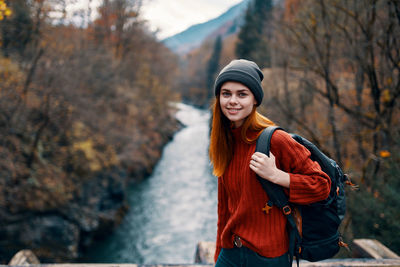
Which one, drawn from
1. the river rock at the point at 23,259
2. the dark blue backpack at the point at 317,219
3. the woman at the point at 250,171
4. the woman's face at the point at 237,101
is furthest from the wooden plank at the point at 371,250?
the river rock at the point at 23,259

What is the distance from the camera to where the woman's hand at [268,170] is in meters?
1.38

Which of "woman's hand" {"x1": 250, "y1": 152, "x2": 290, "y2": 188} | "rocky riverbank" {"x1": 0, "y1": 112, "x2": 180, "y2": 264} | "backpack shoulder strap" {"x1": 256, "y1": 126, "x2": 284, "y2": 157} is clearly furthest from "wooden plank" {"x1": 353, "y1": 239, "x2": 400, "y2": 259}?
"rocky riverbank" {"x1": 0, "y1": 112, "x2": 180, "y2": 264}

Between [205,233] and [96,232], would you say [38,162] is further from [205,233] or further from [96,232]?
[205,233]

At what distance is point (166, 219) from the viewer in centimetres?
1233

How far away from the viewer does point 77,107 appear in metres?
11.7

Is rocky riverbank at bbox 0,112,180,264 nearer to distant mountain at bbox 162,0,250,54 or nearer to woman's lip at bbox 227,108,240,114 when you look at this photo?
distant mountain at bbox 162,0,250,54

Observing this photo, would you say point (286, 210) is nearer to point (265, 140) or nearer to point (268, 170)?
point (268, 170)

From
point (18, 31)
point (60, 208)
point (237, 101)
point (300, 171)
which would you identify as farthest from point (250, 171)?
point (18, 31)

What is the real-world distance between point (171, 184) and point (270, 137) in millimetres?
15040

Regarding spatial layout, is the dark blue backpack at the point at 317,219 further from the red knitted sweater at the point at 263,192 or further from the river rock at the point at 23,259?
the river rock at the point at 23,259

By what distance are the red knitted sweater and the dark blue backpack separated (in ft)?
0.19

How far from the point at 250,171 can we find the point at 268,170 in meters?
0.15

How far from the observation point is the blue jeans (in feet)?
4.97

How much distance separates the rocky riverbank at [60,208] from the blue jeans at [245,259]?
8.22 m
